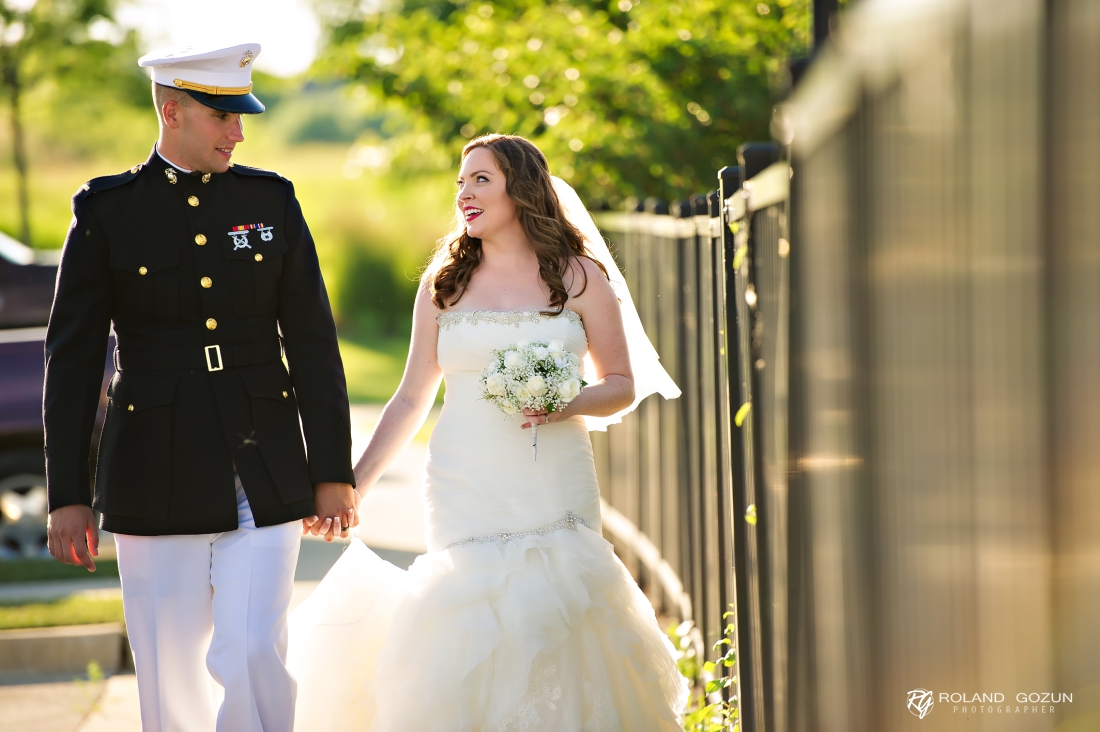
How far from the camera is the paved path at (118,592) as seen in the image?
5695 millimetres

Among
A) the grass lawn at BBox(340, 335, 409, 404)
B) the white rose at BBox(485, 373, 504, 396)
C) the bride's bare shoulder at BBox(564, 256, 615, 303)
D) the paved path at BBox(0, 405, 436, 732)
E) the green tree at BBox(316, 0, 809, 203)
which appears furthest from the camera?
the grass lawn at BBox(340, 335, 409, 404)

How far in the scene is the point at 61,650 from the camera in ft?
21.2

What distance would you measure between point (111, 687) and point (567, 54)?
547 centimetres

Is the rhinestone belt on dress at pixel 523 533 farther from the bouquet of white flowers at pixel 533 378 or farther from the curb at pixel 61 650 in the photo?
the curb at pixel 61 650

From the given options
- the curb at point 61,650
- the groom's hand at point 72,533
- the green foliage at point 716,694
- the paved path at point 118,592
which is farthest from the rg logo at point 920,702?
the curb at point 61,650

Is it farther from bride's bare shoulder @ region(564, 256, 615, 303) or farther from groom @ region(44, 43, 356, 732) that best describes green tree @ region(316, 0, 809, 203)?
groom @ region(44, 43, 356, 732)

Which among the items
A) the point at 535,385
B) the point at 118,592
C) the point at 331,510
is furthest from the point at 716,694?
the point at 118,592

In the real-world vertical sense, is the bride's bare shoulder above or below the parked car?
above

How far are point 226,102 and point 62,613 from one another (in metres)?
4.33

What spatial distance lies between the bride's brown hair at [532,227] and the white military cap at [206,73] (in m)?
0.85

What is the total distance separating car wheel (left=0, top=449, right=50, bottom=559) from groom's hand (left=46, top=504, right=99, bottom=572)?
555 cm

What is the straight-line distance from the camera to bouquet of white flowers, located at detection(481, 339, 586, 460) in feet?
12.6

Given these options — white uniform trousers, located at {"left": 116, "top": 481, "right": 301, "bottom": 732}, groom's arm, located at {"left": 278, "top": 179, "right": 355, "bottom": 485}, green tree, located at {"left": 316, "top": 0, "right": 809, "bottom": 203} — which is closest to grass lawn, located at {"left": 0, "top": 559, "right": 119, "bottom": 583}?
green tree, located at {"left": 316, "top": 0, "right": 809, "bottom": 203}

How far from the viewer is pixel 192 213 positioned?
366 centimetres
